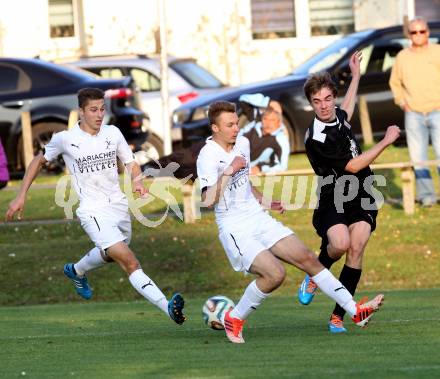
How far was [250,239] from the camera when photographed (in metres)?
11.0

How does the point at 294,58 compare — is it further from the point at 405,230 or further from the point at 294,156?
the point at 405,230

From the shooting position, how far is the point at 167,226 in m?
19.3

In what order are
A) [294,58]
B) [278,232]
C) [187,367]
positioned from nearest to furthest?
[187,367]
[278,232]
[294,58]

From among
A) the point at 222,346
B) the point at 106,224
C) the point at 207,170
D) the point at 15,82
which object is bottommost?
the point at 222,346

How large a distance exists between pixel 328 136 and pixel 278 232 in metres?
0.89

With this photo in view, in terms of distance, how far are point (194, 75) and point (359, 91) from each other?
11.9 ft

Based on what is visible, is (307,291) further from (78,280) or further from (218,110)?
(78,280)

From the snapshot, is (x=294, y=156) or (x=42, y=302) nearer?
(x=42, y=302)

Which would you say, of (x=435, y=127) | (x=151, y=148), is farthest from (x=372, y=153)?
(x=151, y=148)

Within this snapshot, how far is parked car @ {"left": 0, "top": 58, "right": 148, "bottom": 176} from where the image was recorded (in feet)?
75.9

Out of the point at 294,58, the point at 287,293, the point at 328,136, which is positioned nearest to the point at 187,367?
the point at 328,136

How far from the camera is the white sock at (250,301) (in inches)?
434

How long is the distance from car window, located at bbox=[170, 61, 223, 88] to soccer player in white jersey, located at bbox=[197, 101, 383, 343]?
49.1 feet

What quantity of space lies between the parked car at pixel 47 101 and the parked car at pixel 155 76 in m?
1.97
